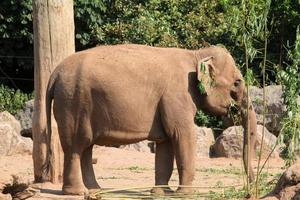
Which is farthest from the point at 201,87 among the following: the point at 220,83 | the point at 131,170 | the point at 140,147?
the point at 140,147

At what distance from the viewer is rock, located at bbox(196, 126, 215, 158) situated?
57.3 ft

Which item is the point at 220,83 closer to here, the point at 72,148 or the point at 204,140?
the point at 72,148

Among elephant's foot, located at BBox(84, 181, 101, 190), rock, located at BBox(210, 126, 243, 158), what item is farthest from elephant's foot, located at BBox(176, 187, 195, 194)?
rock, located at BBox(210, 126, 243, 158)

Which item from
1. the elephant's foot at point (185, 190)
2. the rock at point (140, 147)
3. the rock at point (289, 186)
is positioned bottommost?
the rock at point (140, 147)

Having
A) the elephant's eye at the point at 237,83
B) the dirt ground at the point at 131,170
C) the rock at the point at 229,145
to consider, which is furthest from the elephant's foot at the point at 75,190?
the rock at the point at 229,145

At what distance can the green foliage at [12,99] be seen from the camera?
19906 mm

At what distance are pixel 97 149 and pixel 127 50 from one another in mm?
5284

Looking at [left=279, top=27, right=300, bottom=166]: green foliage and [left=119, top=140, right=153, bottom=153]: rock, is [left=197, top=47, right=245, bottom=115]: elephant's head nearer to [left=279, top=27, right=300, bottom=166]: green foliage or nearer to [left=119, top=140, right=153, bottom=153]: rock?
[left=279, top=27, right=300, bottom=166]: green foliage

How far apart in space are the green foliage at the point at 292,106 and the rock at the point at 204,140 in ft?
21.9

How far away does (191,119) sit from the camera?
39.2ft

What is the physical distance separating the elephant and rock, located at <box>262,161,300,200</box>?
2.46 metres

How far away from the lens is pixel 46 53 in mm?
12891

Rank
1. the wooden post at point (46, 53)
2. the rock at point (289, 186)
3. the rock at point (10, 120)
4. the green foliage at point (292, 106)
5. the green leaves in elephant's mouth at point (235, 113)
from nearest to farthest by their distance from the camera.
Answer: the rock at point (289, 186) → the green foliage at point (292, 106) → the green leaves in elephant's mouth at point (235, 113) → the wooden post at point (46, 53) → the rock at point (10, 120)

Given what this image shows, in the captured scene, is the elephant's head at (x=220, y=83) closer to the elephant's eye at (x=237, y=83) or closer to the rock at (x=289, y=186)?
the elephant's eye at (x=237, y=83)
